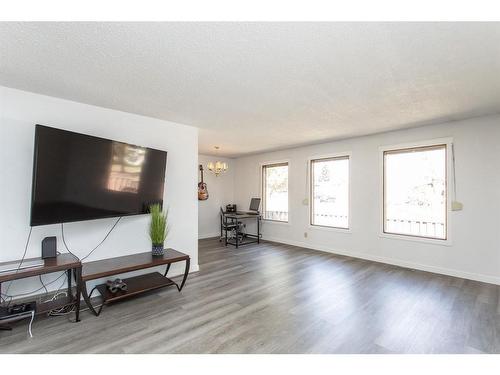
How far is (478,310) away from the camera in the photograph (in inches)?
101

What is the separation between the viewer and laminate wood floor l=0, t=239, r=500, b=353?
1.96m

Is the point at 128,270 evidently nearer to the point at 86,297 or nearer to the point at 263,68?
the point at 86,297

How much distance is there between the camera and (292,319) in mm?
2389

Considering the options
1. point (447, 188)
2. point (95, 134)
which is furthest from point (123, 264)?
point (447, 188)

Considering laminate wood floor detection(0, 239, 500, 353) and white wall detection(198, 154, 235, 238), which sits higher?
white wall detection(198, 154, 235, 238)

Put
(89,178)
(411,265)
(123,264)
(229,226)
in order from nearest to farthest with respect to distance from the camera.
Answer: (89,178)
(123,264)
(411,265)
(229,226)

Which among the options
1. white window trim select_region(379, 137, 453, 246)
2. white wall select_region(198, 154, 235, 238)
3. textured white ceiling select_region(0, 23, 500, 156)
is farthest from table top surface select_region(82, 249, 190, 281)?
white window trim select_region(379, 137, 453, 246)

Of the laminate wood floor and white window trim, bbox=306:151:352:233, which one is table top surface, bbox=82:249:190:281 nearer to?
the laminate wood floor

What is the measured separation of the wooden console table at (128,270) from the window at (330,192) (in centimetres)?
343

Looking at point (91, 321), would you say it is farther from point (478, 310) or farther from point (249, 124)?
point (478, 310)

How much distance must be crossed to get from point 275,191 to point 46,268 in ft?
16.4

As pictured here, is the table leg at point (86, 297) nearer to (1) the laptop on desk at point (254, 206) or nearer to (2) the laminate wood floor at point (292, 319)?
(2) the laminate wood floor at point (292, 319)

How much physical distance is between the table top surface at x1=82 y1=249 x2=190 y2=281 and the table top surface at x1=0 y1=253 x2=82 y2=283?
184 mm
